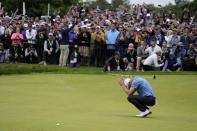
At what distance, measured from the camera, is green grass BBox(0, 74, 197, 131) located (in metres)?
12.7

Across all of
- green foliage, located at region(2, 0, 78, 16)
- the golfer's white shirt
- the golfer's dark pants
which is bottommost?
the golfer's dark pants

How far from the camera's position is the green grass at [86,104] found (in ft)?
41.5

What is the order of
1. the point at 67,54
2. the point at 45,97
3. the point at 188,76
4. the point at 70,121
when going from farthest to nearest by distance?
the point at 67,54 < the point at 188,76 < the point at 45,97 < the point at 70,121

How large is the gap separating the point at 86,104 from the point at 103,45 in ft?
32.5

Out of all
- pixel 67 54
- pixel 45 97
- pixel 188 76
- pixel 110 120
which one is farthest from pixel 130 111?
pixel 67 54

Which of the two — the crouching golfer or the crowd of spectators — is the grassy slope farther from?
the crouching golfer

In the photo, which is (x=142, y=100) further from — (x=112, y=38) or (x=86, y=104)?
(x=112, y=38)

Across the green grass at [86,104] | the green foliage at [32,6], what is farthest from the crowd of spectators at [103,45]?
the green foliage at [32,6]

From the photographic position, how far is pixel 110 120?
13461 millimetres

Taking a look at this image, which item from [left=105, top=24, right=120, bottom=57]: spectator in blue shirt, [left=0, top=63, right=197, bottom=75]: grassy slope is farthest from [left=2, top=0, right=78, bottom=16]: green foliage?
[left=105, top=24, right=120, bottom=57]: spectator in blue shirt

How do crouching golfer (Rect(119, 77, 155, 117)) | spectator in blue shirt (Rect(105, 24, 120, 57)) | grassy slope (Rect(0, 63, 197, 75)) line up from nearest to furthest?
crouching golfer (Rect(119, 77, 155, 117)), grassy slope (Rect(0, 63, 197, 75)), spectator in blue shirt (Rect(105, 24, 120, 57))

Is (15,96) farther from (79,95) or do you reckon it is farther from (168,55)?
(168,55)

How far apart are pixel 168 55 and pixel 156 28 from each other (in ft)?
7.24

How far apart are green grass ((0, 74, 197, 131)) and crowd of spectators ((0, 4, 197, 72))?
6.49 feet
